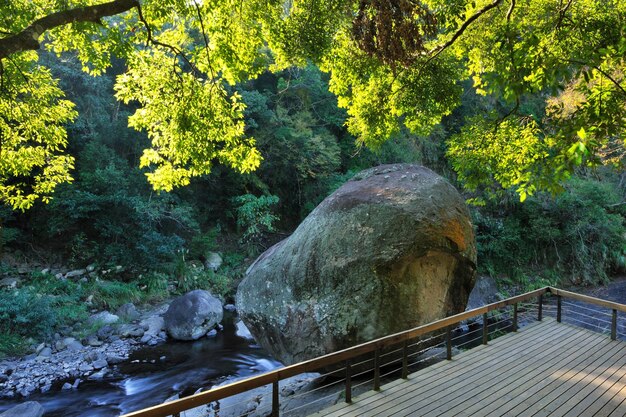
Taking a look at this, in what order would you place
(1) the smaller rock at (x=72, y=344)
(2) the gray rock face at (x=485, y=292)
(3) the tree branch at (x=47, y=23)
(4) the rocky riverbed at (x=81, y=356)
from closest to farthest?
(3) the tree branch at (x=47, y=23) → (4) the rocky riverbed at (x=81, y=356) → (1) the smaller rock at (x=72, y=344) → (2) the gray rock face at (x=485, y=292)

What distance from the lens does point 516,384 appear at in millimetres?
4922

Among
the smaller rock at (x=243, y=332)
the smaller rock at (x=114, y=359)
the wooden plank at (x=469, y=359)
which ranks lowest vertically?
the smaller rock at (x=243, y=332)

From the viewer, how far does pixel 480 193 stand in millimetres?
17812

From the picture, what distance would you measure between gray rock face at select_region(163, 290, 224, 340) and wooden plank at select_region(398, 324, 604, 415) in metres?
7.88

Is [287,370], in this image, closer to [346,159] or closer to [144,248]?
[144,248]

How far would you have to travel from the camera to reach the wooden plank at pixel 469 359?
15.1ft

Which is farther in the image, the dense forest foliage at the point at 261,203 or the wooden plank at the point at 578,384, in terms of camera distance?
the dense forest foliage at the point at 261,203

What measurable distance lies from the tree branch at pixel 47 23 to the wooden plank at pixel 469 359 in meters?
4.83

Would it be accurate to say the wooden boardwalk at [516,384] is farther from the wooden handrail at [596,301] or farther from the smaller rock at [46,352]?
the smaller rock at [46,352]

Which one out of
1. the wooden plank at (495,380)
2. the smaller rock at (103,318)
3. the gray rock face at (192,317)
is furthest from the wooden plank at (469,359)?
the smaller rock at (103,318)

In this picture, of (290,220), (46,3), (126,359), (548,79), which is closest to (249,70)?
(46,3)

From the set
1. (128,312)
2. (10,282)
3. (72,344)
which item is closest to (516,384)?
(72,344)

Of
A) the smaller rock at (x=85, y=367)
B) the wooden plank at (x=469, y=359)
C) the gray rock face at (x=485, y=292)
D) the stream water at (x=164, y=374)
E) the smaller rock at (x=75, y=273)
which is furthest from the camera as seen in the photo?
the smaller rock at (x=75, y=273)

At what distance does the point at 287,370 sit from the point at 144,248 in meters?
11.3
